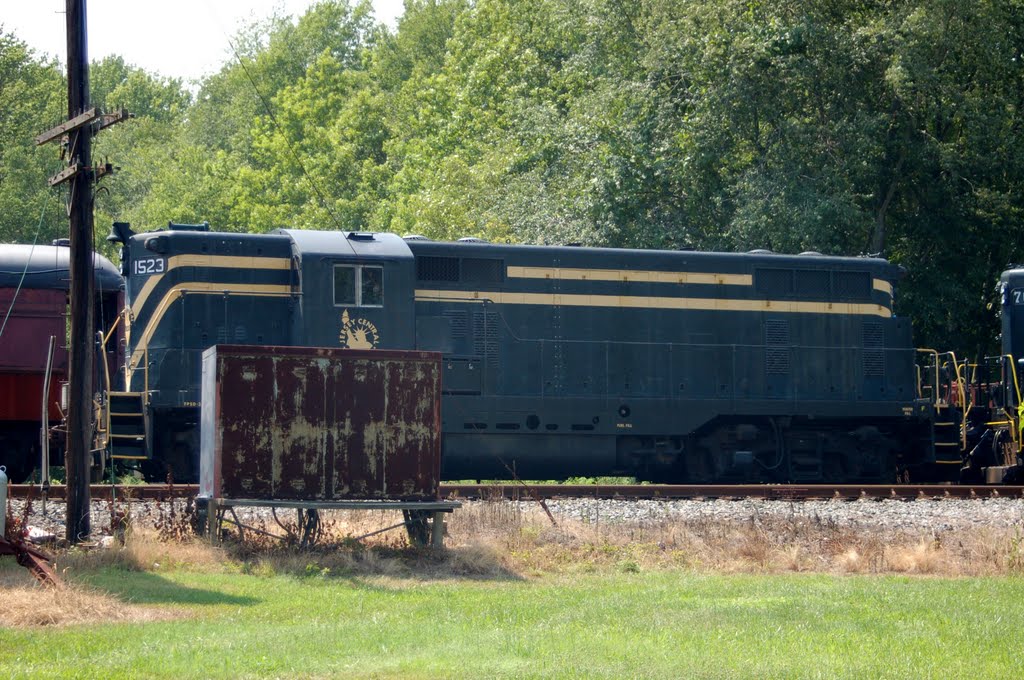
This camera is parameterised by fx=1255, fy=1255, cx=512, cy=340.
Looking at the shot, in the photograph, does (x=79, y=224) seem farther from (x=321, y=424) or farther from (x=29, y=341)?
(x=29, y=341)

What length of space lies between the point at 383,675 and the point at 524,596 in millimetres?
3025

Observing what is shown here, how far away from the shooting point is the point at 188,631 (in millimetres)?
8797

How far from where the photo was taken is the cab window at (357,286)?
1750 centimetres

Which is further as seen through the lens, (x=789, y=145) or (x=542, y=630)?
(x=789, y=145)

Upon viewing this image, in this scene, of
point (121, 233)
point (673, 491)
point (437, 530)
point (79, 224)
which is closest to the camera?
point (437, 530)

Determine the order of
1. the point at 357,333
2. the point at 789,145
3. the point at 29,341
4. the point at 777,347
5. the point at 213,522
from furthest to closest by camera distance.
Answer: the point at 789,145 < the point at 777,347 < the point at 29,341 < the point at 357,333 < the point at 213,522

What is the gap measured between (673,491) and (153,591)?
28.1ft

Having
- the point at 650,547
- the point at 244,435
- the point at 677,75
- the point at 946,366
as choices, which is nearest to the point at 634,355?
the point at 946,366

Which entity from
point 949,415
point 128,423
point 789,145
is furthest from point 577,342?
point 789,145

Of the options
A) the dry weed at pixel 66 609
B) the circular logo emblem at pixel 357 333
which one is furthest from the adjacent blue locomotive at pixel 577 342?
the dry weed at pixel 66 609

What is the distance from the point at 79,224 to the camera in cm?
1318

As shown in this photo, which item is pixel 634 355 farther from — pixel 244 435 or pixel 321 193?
pixel 321 193

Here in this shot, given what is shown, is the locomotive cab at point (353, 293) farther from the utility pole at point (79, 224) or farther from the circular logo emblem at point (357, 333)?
the utility pole at point (79, 224)

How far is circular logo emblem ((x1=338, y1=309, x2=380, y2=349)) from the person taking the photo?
17438 millimetres
